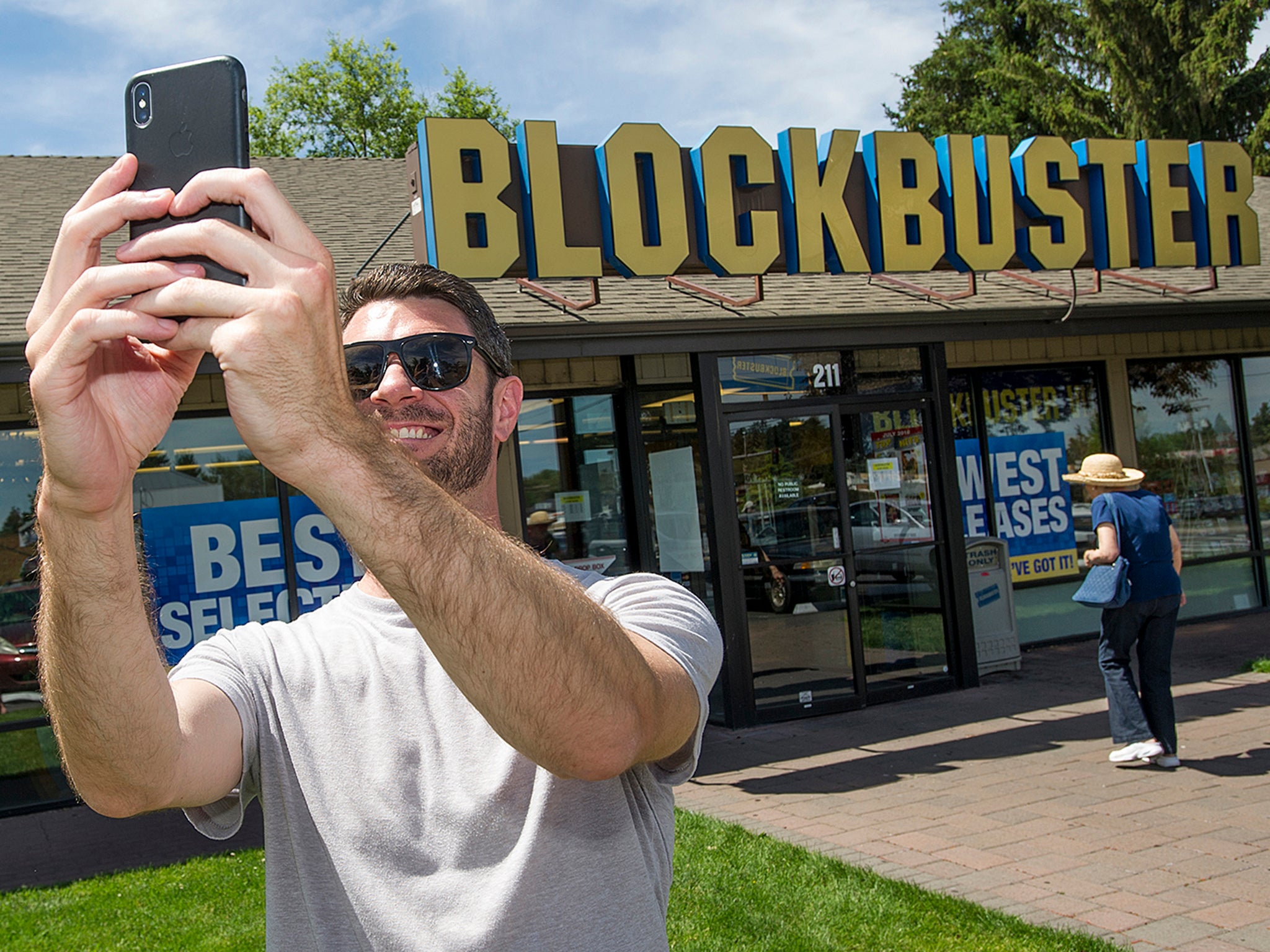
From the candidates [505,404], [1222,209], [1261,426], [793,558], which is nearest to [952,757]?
[793,558]

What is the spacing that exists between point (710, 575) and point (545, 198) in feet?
10.5

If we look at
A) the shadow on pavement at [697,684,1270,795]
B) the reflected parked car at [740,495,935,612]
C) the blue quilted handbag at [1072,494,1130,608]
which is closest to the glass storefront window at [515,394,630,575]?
the reflected parked car at [740,495,935,612]

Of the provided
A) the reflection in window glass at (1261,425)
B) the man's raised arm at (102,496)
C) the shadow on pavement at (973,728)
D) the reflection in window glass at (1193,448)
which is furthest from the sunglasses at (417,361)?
the reflection in window glass at (1261,425)

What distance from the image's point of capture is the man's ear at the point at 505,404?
1913 millimetres

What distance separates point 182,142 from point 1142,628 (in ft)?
21.9

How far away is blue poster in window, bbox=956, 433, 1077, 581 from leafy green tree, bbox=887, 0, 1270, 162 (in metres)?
17.4

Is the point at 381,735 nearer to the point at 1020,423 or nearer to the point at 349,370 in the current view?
the point at 349,370

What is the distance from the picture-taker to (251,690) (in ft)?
5.74

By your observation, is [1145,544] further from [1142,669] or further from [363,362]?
[363,362]

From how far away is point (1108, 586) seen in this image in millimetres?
6613

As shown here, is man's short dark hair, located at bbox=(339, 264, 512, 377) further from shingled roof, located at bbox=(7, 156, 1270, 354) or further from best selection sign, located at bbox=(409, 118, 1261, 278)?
shingled roof, located at bbox=(7, 156, 1270, 354)

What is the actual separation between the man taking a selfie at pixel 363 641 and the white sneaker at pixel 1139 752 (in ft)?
19.1

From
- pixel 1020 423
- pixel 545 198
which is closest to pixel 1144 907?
pixel 545 198

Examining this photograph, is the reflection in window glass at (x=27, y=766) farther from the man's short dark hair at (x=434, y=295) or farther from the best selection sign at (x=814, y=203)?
the man's short dark hair at (x=434, y=295)
